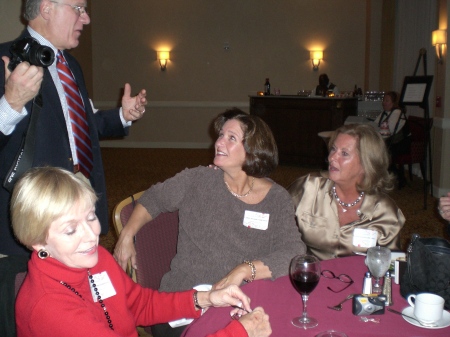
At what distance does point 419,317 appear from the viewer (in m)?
1.40

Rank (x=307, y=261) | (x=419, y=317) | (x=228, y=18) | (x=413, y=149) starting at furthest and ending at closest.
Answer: (x=228, y=18)
(x=413, y=149)
(x=307, y=261)
(x=419, y=317)

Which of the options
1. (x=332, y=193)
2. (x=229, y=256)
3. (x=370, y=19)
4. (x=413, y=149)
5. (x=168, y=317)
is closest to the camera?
(x=168, y=317)

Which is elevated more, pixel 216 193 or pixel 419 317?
pixel 216 193

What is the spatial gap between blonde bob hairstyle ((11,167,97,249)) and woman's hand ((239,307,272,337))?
595 mm

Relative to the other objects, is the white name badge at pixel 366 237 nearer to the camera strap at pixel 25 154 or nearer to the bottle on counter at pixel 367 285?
the bottle on counter at pixel 367 285

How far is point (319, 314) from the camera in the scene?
57.6 inches

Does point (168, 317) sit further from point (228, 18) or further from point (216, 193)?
point (228, 18)

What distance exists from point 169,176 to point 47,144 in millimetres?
5684

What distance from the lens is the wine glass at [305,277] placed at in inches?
56.1

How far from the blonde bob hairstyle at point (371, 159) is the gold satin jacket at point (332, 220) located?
0.05 metres

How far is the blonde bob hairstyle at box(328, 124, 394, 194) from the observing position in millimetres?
2375

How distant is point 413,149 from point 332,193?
4.58m

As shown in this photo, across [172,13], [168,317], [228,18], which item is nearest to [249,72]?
[228,18]

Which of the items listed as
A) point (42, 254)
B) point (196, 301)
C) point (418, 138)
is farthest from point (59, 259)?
point (418, 138)
